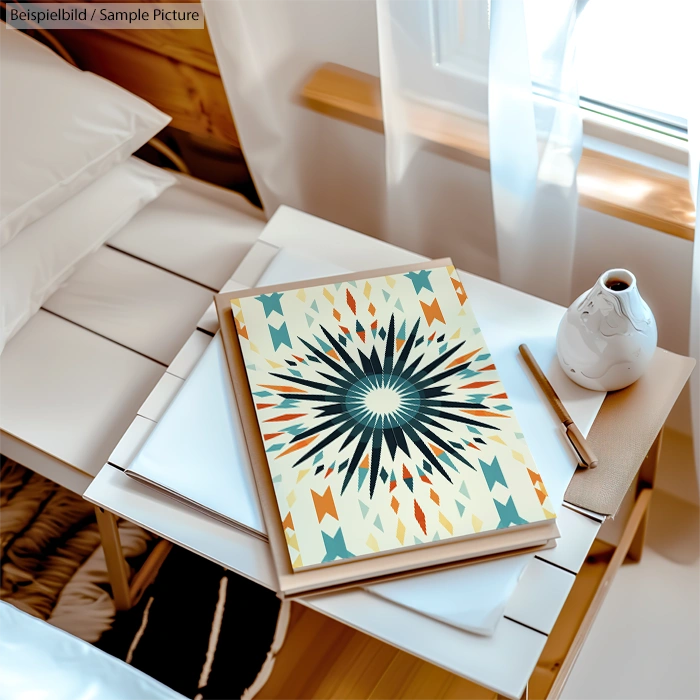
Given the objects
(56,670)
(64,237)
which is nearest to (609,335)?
(56,670)

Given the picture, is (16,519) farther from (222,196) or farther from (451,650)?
(451,650)

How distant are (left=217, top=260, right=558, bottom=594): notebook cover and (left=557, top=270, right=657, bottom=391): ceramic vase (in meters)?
0.08

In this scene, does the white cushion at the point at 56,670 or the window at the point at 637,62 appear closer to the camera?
the white cushion at the point at 56,670

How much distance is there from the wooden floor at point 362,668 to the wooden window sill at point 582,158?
0.45 metres

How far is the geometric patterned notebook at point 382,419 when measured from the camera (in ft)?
2.24

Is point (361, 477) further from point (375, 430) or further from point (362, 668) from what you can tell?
point (362, 668)

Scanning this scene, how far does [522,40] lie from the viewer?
794 mm

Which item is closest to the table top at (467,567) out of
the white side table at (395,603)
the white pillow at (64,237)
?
the white side table at (395,603)

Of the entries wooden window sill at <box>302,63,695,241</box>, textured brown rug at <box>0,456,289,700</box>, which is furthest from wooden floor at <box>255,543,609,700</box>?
wooden window sill at <box>302,63,695,241</box>

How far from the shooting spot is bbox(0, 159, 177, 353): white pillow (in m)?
0.94

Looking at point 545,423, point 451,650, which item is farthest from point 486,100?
point 451,650

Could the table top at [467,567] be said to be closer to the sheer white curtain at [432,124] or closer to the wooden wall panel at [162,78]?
the sheer white curtain at [432,124]

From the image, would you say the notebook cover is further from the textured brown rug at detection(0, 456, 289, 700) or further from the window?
the textured brown rug at detection(0, 456, 289, 700)

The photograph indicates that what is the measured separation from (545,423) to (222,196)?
2.06 ft
